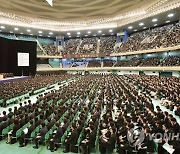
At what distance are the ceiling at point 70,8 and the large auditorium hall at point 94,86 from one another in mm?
172

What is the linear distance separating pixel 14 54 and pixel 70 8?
24.6 meters

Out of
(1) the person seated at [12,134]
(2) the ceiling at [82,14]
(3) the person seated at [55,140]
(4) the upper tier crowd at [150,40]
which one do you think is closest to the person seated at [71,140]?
(3) the person seated at [55,140]

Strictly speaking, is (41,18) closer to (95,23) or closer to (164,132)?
(95,23)

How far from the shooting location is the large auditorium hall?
830cm

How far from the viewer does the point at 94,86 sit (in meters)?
24.3

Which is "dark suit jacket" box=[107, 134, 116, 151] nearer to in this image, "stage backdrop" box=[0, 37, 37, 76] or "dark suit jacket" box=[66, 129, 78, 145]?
"dark suit jacket" box=[66, 129, 78, 145]

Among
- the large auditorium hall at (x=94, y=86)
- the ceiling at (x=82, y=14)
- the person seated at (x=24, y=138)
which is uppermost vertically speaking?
the ceiling at (x=82, y=14)

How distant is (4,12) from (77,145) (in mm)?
31246

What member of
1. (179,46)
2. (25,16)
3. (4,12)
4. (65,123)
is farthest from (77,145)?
(25,16)

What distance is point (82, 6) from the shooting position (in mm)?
39469

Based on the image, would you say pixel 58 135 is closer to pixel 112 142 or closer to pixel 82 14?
pixel 112 142

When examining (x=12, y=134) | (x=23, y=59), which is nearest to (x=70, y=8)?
(x=23, y=59)

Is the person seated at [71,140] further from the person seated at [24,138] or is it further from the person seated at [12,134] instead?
the person seated at [12,134]

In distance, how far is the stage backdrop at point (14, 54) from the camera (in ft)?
58.2
